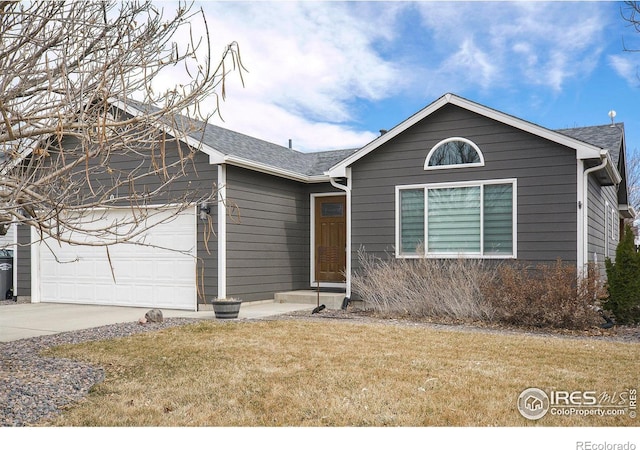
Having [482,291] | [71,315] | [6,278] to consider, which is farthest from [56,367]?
[6,278]

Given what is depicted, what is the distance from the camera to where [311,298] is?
38.4 feet

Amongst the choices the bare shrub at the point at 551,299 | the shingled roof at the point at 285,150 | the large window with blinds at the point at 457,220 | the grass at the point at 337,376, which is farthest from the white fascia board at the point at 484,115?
the grass at the point at 337,376

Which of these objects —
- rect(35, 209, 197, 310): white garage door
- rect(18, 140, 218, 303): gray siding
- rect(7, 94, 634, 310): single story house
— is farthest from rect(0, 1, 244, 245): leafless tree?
rect(35, 209, 197, 310): white garage door

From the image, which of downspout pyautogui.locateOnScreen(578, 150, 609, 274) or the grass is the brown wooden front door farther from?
downspout pyautogui.locateOnScreen(578, 150, 609, 274)

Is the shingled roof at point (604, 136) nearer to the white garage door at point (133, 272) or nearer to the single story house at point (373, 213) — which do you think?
the single story house at point (373, 213)

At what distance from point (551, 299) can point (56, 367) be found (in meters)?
6.79

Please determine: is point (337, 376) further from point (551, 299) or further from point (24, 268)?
point (24, 268)

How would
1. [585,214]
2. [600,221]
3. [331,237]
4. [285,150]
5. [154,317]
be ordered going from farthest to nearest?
1. [285,150]
2. [331,237]
3. [600,221]
4. [585,214]
5. [154,317]

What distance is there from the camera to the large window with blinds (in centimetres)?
974

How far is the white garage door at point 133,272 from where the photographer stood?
11086 mm

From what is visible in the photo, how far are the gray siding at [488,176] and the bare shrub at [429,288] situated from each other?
2.39 ft

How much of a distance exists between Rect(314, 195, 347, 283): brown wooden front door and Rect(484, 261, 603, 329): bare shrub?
4.73 meters

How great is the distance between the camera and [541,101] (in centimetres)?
1384

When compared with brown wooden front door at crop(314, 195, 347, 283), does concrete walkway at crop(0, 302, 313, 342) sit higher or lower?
lower
